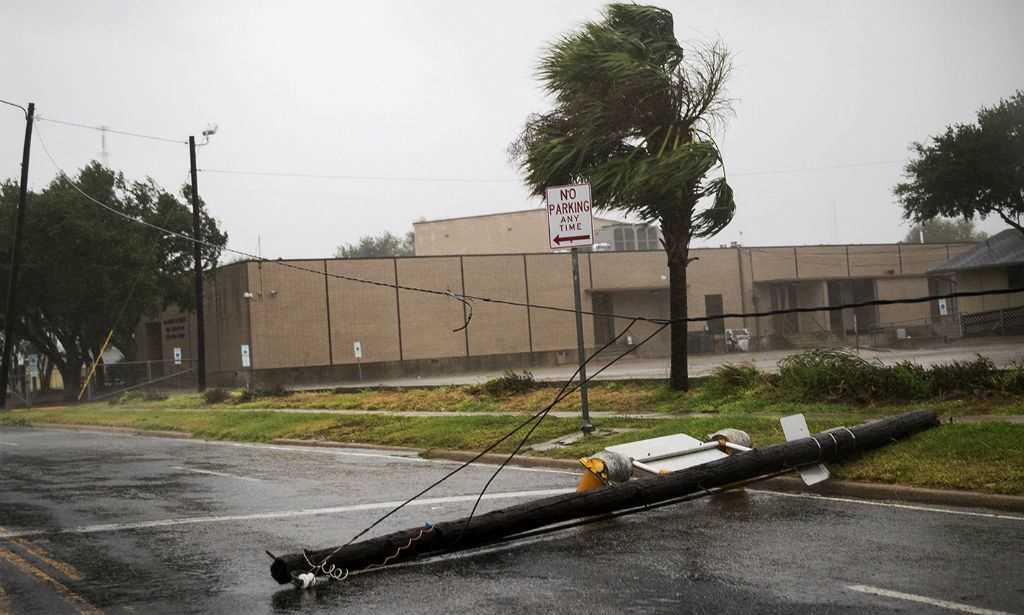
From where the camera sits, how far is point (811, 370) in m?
16.0

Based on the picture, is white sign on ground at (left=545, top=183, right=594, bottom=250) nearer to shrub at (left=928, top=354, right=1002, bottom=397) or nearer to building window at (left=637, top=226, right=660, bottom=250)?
shrub at (left=928, top=354, right=1002, bottom=397)

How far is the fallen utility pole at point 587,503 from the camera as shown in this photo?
7020 millimetres

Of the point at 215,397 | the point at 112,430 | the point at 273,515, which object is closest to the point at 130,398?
the point at 215,397

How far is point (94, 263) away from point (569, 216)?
129 feet

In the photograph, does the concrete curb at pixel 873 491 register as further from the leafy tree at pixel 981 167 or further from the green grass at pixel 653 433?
the leafy tree at pixel 981 167

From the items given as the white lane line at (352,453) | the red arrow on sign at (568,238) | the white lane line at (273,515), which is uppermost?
the red arrow on sign at (568,238)

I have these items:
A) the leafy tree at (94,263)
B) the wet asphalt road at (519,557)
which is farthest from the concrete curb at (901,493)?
the leafy tree at (94,263)

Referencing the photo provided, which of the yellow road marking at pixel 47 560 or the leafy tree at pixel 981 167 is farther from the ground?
the leafy tree at pixel 981 167

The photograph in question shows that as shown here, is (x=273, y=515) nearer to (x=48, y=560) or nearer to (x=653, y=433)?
(x=48, y=560)

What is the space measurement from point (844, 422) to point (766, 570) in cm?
680

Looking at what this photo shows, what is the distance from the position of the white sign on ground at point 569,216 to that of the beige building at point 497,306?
29.1 metres

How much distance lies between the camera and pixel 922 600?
5.83 meters

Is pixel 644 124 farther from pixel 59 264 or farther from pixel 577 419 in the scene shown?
Result: pixel 59 264

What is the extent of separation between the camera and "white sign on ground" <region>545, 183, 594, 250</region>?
48.4 feet
